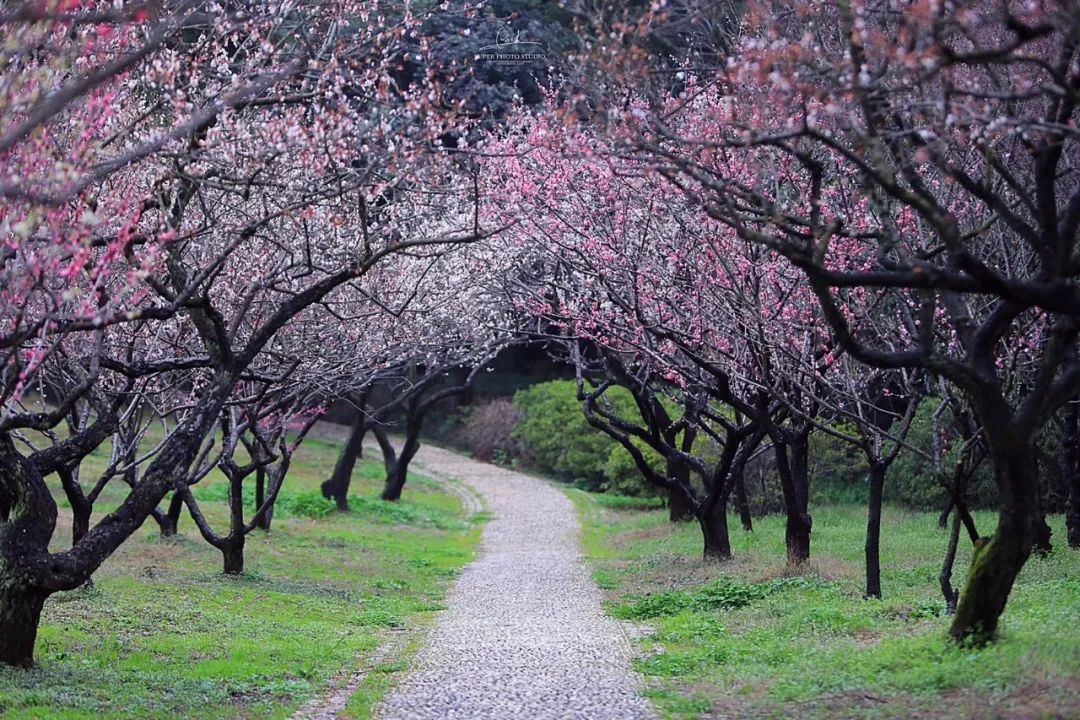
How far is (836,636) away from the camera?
36.8 ft

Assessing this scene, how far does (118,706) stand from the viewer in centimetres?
848

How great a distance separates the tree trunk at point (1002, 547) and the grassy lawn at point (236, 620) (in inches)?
186

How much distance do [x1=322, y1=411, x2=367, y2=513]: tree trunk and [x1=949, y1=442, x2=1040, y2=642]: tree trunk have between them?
2083 centimetres

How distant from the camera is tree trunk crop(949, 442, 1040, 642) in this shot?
8227 millimetres

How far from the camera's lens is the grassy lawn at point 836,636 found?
778cm

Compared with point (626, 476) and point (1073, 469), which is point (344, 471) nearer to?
point (626, 476)

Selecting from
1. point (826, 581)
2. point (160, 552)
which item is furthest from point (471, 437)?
point (826, 581)

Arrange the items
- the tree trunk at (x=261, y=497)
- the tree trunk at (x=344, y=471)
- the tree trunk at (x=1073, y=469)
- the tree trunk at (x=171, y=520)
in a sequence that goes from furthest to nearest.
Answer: the tree trunk at (x=344, y=471)
the tree trunk at (x=261, y=497)
the tree trunk at (x=171, y=520)
the tree trunk at (x=1073, y=469)

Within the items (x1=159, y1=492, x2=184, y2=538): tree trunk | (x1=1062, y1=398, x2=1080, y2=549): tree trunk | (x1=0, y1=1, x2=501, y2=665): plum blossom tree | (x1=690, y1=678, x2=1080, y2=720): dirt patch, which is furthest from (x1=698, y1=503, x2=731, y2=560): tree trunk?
(x1=690, y1=678, x2=1080, y2=720): dirt patch

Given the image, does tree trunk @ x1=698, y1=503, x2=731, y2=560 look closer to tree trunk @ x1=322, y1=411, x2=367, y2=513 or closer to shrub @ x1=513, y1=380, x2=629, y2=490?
tree trunk @ x1=322, y1=411, x2=367, y2=513

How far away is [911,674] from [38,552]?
22.7ft

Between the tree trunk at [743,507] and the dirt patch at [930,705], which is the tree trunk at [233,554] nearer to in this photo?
the tree trunk at [743,507]

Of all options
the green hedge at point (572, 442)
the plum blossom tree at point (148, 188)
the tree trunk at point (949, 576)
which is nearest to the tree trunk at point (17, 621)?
the plum blossom tree at point (148, 188)

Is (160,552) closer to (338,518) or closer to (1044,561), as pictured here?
(338,518)
